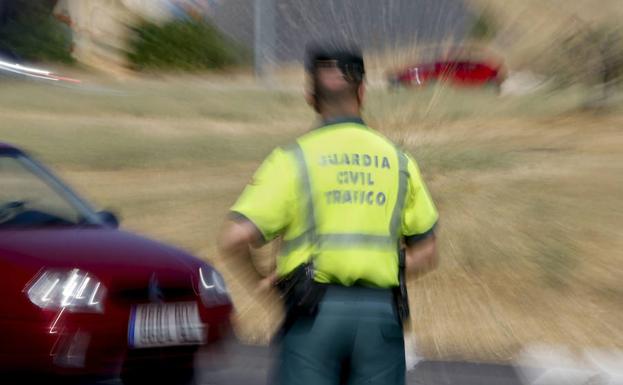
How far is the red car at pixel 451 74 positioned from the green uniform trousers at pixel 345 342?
838 centimetres

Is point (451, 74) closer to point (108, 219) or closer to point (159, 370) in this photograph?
point (108, 219)

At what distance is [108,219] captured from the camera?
7.82 m

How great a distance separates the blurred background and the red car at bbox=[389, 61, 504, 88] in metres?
0.05

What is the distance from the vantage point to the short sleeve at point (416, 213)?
171 inches

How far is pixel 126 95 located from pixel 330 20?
18.4 feet

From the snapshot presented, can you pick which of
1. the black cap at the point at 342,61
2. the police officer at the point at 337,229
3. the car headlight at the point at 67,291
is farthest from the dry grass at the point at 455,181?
the car headlight at the point at 67,291

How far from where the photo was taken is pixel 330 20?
1745 cm

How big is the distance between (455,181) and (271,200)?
877cm

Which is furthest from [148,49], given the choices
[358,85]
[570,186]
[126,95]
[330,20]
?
[358,85]

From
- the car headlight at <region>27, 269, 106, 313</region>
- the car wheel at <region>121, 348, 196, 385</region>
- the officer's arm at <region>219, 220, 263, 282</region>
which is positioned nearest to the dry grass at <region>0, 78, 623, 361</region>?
the officer's arm at <region>219, 220, 263, 282</region>

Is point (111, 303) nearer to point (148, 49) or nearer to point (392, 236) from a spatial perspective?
point (392, 236)

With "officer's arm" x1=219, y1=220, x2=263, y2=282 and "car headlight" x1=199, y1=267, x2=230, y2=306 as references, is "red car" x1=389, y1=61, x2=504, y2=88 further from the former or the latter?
"officer's arm" x1=219, y1=220, x2=263, y2=282

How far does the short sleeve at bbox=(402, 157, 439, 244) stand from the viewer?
435 cm

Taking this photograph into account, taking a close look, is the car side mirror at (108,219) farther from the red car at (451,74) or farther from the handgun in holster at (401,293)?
the red car at (451,74)
